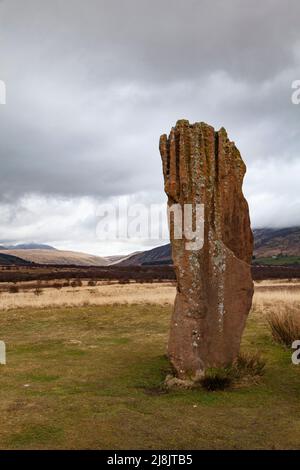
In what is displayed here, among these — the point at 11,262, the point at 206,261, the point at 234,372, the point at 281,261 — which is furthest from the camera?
the point at 11,262

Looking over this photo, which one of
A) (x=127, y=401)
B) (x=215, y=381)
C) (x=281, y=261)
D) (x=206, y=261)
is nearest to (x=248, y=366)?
(x=215, y=381)

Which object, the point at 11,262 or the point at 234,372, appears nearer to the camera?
the point at 234,372

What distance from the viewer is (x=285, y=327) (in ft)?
42.3

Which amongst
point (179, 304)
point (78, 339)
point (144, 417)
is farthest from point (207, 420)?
point (78, 339)

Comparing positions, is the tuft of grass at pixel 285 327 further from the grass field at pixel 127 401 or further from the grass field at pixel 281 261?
the grass field at pixel 281 261

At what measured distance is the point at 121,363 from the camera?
11156 millimetres

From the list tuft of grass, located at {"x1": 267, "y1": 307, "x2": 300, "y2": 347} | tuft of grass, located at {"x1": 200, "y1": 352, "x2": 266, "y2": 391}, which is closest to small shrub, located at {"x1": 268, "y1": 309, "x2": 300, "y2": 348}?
tuft of grass, located at {"x1": 267, "y1": 307, "x2": 300, "y2": 347}

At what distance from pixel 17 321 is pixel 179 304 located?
35.6 feet

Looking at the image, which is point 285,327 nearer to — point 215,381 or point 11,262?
point 215,381

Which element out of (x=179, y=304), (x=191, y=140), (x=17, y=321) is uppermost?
(x=191, y=140)

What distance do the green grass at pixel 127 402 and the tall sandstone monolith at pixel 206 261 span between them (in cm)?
97

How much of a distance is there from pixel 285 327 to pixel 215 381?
183 inches

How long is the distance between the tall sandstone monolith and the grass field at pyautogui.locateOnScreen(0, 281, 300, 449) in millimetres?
975
